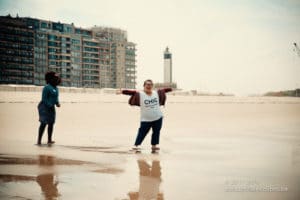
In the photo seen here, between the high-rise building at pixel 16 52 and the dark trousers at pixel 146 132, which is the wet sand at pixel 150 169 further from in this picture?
the high-rise building at pixel 16 52

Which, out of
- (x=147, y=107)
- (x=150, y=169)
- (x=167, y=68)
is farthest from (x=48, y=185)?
(x=167, y=68)

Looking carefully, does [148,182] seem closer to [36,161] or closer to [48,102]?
[36,161]

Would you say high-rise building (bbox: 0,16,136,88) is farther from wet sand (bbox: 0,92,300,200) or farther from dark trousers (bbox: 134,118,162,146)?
dark trousers (bbox: 134,118,162,146)

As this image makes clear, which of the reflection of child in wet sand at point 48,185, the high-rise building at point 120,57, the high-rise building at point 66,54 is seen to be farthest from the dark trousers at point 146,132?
the high-rise building at point 120,57

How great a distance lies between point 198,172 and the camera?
5504 millimetres

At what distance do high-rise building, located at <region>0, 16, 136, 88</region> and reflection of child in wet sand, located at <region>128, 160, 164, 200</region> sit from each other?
63.0 m

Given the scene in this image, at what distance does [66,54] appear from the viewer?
96.8 meters

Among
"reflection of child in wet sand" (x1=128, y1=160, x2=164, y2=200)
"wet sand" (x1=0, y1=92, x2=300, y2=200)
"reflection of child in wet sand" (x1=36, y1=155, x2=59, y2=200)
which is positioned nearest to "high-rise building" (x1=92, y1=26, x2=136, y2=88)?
"wet sand" (x1=0, y1=92, x2=300, y2=200)

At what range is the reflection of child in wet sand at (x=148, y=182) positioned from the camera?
4.20 metres

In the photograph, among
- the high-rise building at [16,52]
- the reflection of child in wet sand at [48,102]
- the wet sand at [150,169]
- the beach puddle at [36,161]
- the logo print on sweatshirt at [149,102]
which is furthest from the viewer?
the high-rise building at [16,52]

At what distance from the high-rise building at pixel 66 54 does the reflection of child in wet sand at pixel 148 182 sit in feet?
207

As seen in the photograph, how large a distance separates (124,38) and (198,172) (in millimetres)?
114624

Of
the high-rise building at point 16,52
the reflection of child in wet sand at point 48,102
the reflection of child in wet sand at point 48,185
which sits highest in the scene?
the high-rise building at point 16,52

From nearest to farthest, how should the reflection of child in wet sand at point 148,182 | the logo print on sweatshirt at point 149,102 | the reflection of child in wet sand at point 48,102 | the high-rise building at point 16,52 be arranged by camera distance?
1. the reflection of child in wet sand at point 148,182
2. the logo print on sweatshirt at point 149,102
3. the reflection of child in wet sand at point 48,102
4. the high-rise building at point 16,52
